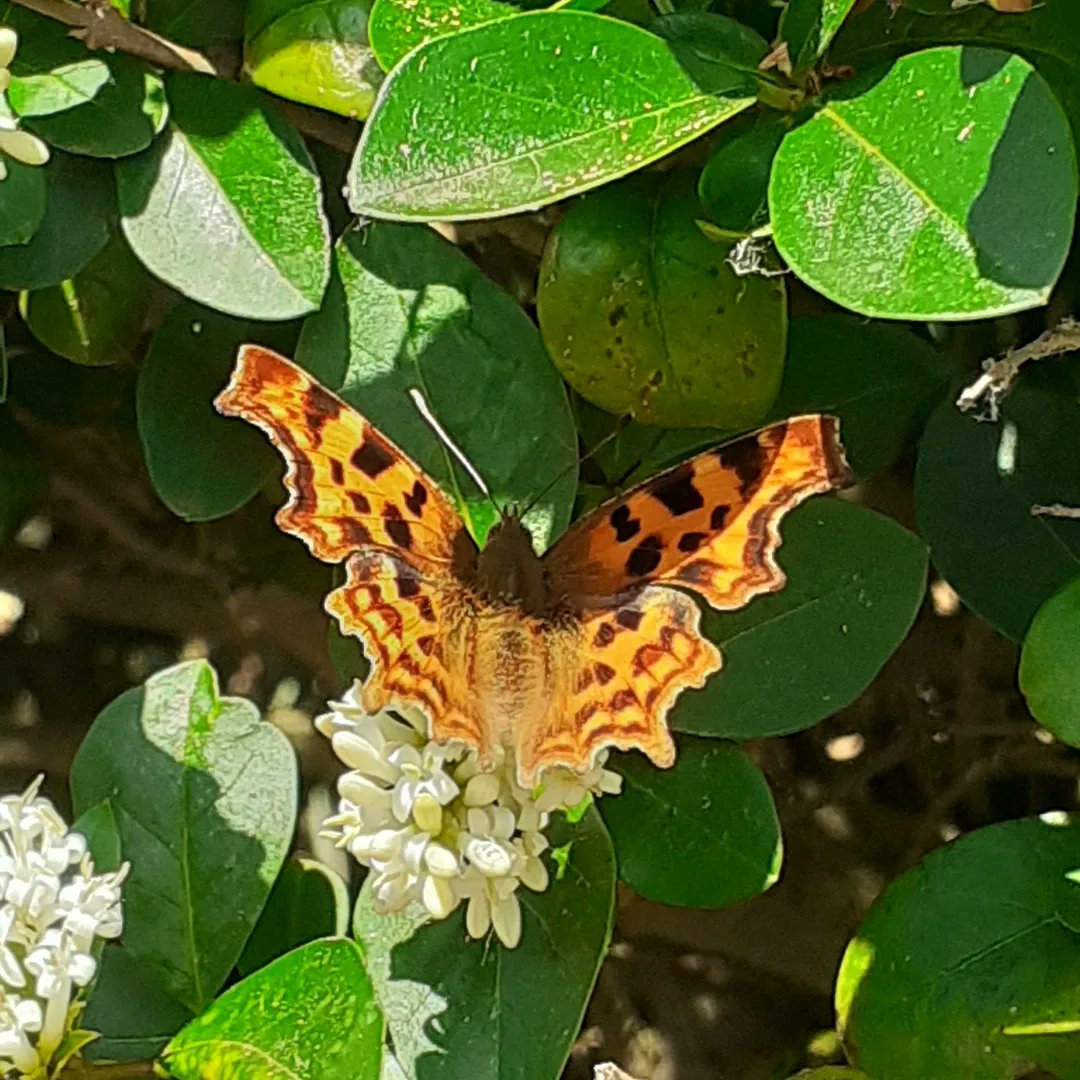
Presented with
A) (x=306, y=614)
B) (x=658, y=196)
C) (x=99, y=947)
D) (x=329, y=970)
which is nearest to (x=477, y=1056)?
(x=329, y=970)

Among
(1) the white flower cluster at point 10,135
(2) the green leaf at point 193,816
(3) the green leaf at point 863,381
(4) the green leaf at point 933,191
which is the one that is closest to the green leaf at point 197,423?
(2) the green leaf at point 193,816

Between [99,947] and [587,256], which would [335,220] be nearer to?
[587,256]

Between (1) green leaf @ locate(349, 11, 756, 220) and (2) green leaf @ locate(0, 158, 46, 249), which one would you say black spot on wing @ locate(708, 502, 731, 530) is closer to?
(1) green leaf @ locate(349, 11, 756, 220)

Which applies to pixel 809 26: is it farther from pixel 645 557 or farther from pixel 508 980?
pixel 508 980

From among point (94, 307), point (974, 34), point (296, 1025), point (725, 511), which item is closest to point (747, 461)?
point (725, 511)

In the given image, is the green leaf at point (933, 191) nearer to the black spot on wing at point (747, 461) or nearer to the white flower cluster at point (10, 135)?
the black spot on wing at point (747, 461)

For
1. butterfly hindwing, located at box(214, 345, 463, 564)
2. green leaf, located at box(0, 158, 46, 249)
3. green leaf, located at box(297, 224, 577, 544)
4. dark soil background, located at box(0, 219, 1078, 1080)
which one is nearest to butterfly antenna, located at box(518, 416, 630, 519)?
green leaf, located at box(297, 224, 577, 544)
